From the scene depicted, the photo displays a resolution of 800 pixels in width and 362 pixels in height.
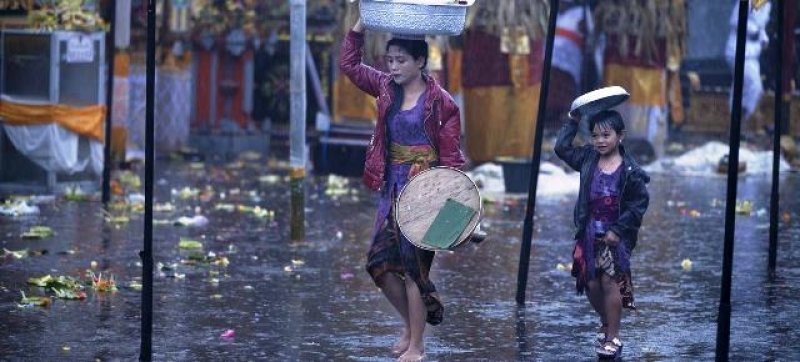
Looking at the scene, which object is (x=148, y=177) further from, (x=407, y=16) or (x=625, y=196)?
(x=625, y=196)

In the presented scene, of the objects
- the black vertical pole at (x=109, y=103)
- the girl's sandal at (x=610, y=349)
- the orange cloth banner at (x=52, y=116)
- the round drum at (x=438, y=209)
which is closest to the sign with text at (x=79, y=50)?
the orange cloth banner at (x=52, y=116)

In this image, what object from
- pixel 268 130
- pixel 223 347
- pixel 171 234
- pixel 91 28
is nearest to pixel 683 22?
pixel 268 130

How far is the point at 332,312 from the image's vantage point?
10.8 meters

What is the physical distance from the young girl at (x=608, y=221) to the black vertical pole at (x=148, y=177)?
8.13 feet

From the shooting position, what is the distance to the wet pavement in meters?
9.56

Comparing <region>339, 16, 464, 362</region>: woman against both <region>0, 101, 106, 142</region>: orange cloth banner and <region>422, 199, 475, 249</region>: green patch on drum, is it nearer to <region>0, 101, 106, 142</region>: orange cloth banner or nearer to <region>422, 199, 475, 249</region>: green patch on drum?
<region>422, 199, 475, 249</region>: green patch on drum

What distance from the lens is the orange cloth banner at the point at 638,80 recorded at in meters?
24.3

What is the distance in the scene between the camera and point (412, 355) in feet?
29.6

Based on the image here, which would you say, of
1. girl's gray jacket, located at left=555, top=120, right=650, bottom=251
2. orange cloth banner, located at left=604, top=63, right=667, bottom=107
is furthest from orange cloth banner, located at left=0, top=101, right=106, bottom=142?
girl's gray jacket, located at left=555, top=120, right=650, bottom=251

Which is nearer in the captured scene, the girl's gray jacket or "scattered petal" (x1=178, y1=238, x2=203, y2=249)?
the girl's gray jacket

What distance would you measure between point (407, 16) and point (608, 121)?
1.31 meters

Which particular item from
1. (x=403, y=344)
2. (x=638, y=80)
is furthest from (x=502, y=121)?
(x=403, y=344)

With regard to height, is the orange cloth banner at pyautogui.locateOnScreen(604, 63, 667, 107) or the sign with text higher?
the sign with text

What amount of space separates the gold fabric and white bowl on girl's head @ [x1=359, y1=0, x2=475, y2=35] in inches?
456
